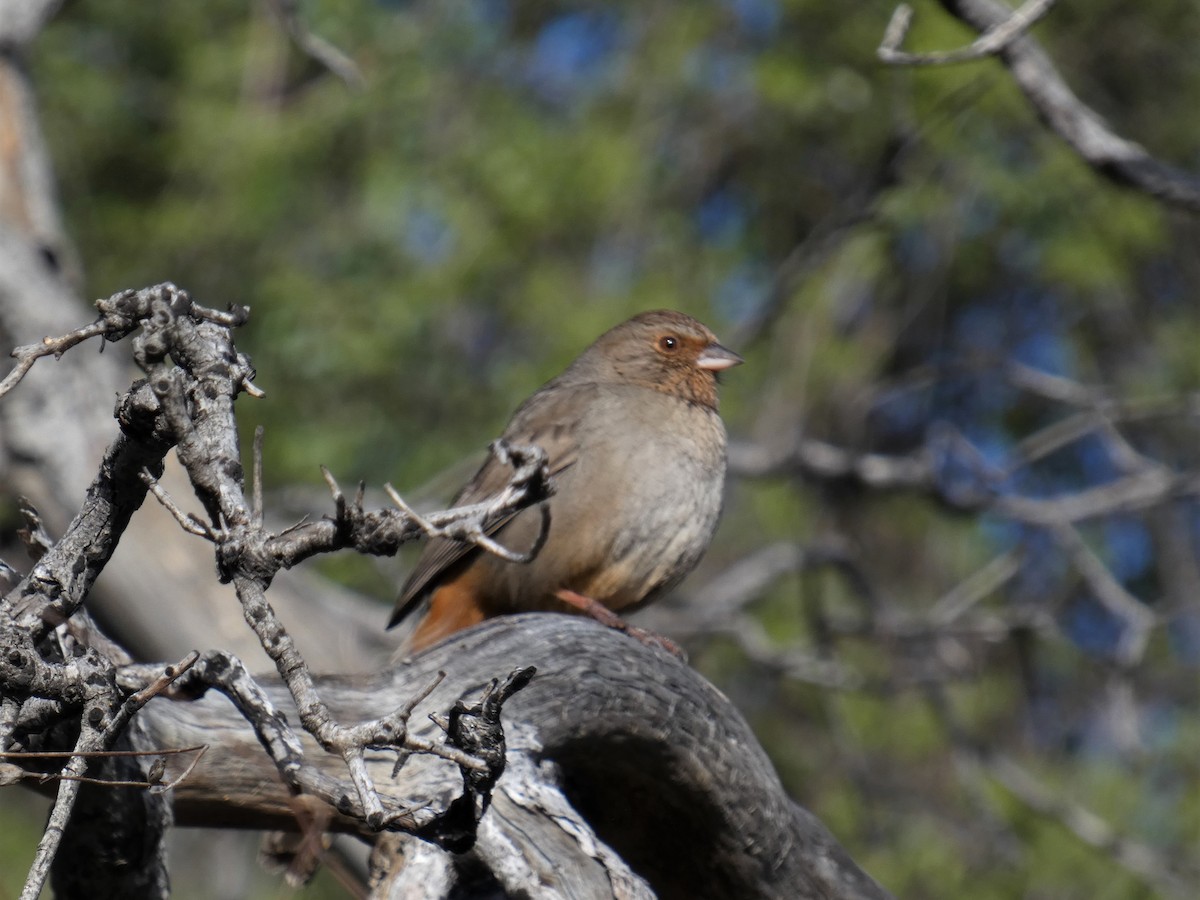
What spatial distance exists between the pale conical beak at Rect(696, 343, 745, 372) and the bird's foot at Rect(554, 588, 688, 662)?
3.65ft

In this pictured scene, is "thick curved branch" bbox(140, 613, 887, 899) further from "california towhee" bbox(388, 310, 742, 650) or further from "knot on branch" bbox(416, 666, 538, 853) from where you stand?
"california towhee" bbox(388, 310, 742, 650)

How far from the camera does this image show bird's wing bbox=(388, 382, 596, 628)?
521 centimetres

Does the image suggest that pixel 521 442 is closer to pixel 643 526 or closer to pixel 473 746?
pixel 643 526

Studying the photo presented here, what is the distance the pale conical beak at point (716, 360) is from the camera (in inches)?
228

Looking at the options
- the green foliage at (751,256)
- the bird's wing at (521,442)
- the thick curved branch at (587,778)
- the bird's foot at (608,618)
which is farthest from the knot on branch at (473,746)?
the green foliage at (751,256)

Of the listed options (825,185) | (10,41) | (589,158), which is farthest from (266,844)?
(825,185)

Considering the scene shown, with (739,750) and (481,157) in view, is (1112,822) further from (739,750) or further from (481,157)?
(739,750)

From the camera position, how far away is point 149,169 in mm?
12367

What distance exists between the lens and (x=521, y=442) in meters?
5.27

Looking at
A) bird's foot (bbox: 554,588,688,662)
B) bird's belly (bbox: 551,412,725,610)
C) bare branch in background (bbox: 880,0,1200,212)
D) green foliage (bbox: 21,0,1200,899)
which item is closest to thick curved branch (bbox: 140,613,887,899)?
bird's foot (bbox: 554,588,688,662)

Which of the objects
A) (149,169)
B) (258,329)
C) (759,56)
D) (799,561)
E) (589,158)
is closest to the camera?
(799,561)

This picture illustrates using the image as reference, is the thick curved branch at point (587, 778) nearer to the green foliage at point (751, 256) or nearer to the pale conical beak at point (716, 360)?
the pale conical beak at point (716, 360)

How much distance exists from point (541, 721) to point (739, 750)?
0.60 m

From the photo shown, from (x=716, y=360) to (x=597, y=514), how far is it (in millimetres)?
1048
